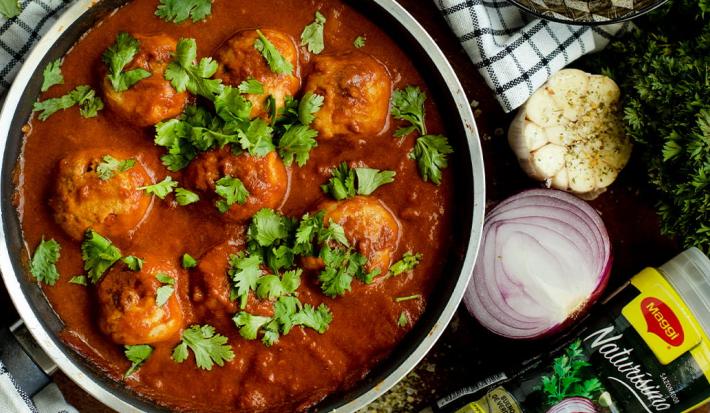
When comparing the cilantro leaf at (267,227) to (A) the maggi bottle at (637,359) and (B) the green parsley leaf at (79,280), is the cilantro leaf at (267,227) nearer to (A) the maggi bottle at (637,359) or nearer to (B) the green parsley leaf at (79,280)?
(B) the green parsley leaf at (79,280)

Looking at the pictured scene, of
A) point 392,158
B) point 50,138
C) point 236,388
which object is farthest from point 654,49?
point 50,138

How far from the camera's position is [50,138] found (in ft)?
11.9

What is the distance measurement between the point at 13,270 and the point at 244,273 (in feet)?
3.73

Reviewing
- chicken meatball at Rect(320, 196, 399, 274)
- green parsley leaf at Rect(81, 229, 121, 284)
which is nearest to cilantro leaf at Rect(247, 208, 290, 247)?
chicken meatball at Rect(320, 196, 399, 274)

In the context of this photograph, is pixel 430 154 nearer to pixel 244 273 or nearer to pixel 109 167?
pixel 244 273

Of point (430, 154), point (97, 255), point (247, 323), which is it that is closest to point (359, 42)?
point (430, 154)

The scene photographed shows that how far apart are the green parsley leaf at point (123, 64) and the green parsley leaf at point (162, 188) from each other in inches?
19.0

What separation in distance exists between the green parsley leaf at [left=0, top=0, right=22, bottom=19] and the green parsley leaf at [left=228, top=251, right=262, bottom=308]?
1.75m

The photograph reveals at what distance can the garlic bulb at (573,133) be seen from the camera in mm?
4121

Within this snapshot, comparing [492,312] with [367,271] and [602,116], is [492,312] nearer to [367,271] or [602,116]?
[367,271]

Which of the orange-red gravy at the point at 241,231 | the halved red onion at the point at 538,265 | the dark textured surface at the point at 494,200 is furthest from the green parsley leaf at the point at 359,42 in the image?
the halved red onion at the point at 538,265

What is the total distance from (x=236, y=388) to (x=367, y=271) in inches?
35.5

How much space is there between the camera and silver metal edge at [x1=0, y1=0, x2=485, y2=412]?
138 inches

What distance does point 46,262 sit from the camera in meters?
3.64
